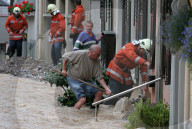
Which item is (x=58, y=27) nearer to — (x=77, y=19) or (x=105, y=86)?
(x=77, y=19)

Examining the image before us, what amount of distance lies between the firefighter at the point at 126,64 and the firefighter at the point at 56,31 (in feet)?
17.9

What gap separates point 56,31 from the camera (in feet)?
51.8

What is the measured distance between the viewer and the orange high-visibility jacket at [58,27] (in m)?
15.3

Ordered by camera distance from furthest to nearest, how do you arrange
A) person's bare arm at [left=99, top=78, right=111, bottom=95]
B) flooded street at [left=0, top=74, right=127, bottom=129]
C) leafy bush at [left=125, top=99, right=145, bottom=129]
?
person's bare arm at [left=99, top=78, right=111, bottom=95] → flooded street at [left=0, top=74, right=127, bottom=129] → leafy bush at [left=125, top=99, right=145, bottom=129]

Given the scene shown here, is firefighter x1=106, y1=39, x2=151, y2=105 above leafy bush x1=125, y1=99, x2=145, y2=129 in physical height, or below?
above

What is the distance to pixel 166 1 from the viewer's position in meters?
7.61

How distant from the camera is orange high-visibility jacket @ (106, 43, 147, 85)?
30.8 ft

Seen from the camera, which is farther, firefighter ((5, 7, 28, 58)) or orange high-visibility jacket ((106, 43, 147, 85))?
firefighter ((5, 7, 28, 58))

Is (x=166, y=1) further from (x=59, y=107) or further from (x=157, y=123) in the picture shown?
(x=59, y=107)

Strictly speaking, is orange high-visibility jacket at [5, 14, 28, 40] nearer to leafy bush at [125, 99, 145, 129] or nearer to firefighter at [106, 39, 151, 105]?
firefighter at [106, 39, 151, 105]

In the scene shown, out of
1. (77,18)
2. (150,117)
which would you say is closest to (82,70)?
(150,117)

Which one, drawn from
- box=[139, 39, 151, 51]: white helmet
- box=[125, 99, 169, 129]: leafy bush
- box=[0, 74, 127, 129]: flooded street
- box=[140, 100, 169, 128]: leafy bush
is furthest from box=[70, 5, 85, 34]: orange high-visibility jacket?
box=[140, 100, 169, 128]: leafy bush

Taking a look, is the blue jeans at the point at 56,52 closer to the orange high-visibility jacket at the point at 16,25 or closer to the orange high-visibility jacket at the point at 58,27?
the orange high-visibility jacket at the point at 58,27

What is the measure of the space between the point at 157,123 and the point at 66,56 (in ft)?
8.69
